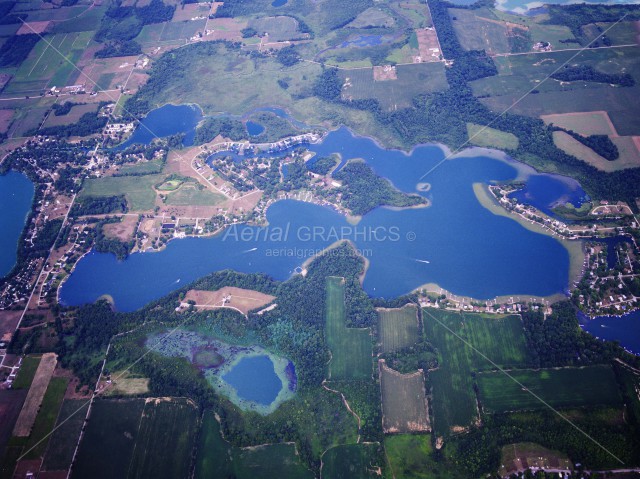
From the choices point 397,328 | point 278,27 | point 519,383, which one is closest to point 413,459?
point 519,383

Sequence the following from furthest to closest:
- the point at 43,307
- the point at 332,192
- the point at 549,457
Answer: the point at 332,192 < the point at 43,307 < the point at 549,457

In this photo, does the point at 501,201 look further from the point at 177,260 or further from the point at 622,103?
the point at 177,260

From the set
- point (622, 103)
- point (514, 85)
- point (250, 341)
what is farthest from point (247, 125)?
point (622, 103)

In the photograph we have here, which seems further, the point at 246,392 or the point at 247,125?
the point at 247,125

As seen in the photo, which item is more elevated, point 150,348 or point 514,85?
point 514,85

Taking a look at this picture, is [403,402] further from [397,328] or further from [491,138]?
[491,138]

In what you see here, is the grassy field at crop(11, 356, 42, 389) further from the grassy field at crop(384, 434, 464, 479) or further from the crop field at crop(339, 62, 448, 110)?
the crop field at crop(339, 62, 448, 110)

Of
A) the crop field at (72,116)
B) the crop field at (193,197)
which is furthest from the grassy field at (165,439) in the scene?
the crop field at (72,116)
